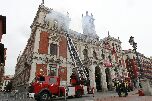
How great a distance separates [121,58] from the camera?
4394 cm

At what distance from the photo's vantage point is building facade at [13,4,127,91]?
27.1 metres

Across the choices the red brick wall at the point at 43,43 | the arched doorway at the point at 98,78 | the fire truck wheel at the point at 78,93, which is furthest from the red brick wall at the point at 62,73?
the arched doorway at the point at 98,78

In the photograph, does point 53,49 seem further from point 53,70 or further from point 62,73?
point 62,73

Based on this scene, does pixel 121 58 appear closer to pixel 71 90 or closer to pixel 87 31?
pixel 87 31

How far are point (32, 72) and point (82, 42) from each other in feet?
42.7

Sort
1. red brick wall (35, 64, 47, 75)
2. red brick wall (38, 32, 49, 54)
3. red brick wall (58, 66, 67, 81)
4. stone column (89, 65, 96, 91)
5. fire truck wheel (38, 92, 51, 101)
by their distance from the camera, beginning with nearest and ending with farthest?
fire truck wheel (38, 92, 51, 101), red brick wall (35, 64, 47, 75), red brick wall (38, 32, 49, 54), red brick wall (58, 66, 67, 81), stone column (89, 65, 96, 91)

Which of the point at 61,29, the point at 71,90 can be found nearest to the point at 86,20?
the point at 61,29

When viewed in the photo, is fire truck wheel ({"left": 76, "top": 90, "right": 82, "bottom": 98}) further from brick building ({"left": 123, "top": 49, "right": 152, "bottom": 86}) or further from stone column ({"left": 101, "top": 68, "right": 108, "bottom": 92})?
brick building ({"left": 123, "top": 49, "right": 152, "bottom": 86})

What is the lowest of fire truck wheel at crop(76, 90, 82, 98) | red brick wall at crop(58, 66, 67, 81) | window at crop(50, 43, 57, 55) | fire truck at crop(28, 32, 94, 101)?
fire truck wheel at crop(76, 90, 82, 98)

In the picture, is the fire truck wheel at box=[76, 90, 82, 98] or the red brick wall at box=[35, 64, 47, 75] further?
the red brick wall at box=[35, 64, 47, 75]

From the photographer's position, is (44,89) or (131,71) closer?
(44,89)

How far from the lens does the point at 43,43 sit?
28.2 m

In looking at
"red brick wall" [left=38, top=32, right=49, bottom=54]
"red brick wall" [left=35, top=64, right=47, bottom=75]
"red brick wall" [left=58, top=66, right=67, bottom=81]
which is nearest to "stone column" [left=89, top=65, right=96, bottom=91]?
"red brick wall" [left=58, top=66, right=67, bottom=81]

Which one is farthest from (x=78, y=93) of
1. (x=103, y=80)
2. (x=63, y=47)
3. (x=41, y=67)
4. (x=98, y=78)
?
(x=98, y=78)
